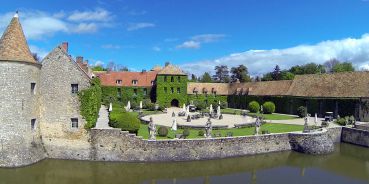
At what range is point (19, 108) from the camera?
820 inches

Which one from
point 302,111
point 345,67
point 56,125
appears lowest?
point 56,125

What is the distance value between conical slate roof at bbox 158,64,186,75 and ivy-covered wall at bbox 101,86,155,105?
4066mm

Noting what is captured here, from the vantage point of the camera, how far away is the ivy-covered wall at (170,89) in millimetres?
57094

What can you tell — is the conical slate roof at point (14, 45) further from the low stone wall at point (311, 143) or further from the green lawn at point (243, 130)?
the low stone wall at point (311, 143)

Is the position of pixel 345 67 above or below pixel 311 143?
above

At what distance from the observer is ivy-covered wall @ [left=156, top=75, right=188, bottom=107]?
187ft

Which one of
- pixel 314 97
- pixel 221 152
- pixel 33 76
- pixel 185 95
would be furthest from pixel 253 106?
pixel 33 76

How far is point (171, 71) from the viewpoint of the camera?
190 ft

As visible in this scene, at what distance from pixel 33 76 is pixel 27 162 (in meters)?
5.45

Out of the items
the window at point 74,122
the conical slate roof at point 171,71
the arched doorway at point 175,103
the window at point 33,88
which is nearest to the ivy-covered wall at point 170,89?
the conical slate roof at point 171,71

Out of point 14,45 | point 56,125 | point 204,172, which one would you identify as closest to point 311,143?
point 204,172

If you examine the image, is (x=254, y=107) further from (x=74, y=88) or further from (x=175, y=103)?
(x=74, y=88)

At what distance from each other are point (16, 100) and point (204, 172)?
12.5 metres

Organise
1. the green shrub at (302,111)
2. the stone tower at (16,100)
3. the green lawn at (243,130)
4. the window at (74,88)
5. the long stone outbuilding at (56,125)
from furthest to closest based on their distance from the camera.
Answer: the green shrub at (302,111)
the green lawn at (243,130)
the window at (74,88)
the long stone outbuilding at (56,125)
the stone tower at (16,100)
